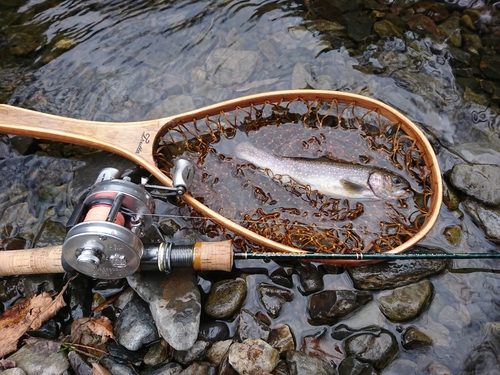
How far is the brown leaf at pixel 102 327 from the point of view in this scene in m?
2.87

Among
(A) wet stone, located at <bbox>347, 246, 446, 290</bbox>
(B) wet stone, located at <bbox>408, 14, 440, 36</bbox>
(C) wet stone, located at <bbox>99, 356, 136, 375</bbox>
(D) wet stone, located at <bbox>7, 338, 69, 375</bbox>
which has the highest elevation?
(B) wet stone, located at <bbox>408, 14, 440, 36</bbox>

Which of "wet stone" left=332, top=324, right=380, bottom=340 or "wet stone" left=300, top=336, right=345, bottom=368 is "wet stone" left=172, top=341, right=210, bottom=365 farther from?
"wet stone" left=332, top=324, right=380, bottom=340

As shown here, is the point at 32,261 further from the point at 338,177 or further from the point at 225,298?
the point at 338,177

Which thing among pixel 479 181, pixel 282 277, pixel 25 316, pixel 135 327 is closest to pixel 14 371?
pixel 25 316

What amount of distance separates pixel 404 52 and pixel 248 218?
2.72m

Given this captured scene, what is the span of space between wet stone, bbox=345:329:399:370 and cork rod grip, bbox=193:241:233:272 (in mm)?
996

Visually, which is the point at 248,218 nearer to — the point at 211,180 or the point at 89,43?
the point at 211,180

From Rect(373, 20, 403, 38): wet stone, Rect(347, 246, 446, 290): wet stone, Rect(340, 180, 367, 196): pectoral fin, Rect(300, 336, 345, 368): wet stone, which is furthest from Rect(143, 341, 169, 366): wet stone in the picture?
Rect(373, 20, 403, 38): wet stone

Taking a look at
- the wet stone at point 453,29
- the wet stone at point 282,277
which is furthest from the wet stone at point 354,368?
the wet stone at point 453,29

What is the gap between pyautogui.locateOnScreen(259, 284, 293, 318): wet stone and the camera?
2934mm

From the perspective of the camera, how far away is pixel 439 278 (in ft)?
9.96

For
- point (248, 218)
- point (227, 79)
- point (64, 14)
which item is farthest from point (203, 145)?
point (64, 14)

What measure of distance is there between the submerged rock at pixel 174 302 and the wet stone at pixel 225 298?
13 cm

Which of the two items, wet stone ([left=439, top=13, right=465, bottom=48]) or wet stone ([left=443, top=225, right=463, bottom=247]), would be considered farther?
wet stone ([left=439, top=13, right=465, bottom=48])
